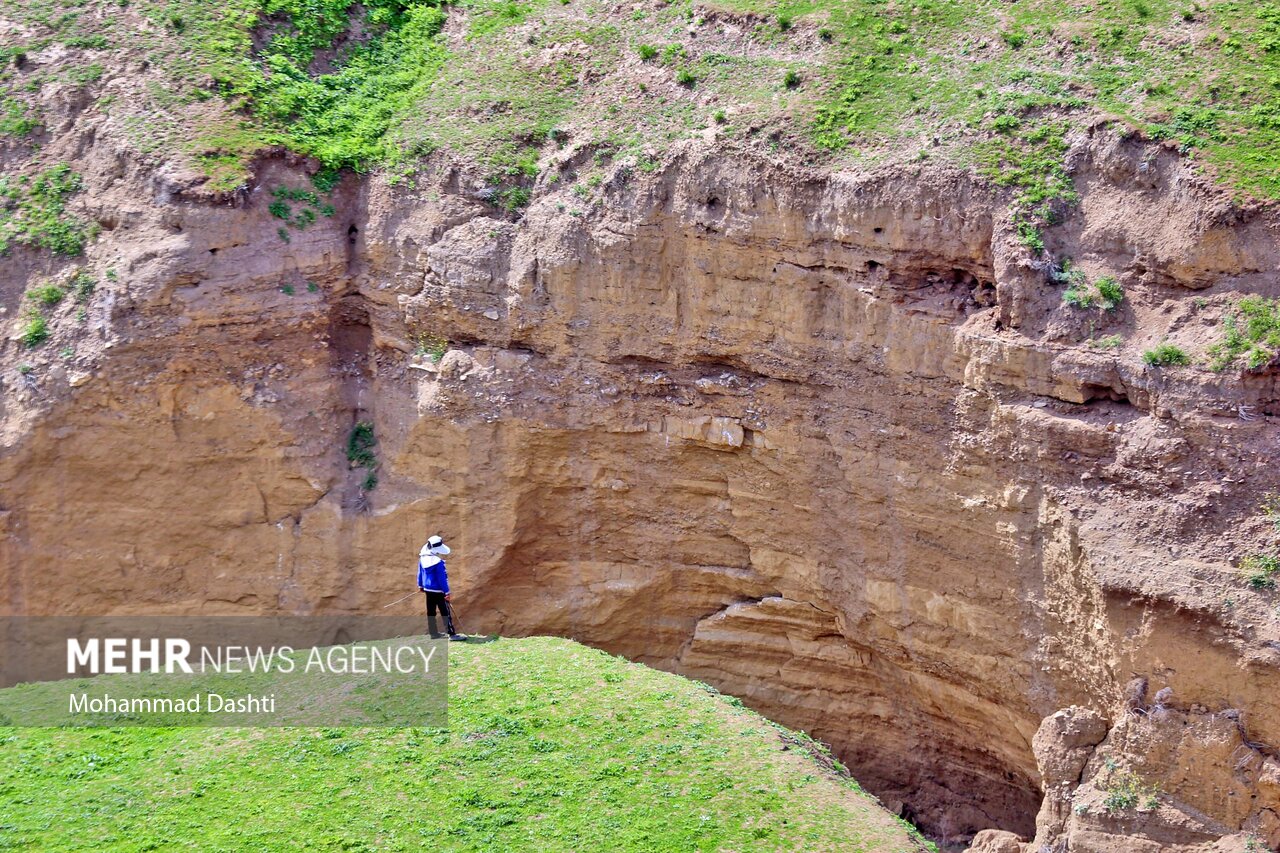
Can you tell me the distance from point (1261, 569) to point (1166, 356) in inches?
98.4

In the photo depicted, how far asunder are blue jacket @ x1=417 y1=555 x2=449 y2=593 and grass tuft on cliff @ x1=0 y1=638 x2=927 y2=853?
1.18 metres

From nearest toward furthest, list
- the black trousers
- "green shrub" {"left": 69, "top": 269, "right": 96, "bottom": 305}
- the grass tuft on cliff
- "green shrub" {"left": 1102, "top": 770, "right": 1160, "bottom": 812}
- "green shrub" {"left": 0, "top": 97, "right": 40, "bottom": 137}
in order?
the grass tuft on cliff < "green shrub" {"left": 1102, "top": 770, "right": 1160, "bottom": 812} < the black trousers < "green shrub" {"left": 69, "top": 269, "right": 96, "bottom": 305} < "green shrub" {"left": 0, "top": 97, "right": 40, "bottom": 137}

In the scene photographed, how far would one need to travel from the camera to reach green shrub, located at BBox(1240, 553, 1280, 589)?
14.8m

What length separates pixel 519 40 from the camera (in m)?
21.5

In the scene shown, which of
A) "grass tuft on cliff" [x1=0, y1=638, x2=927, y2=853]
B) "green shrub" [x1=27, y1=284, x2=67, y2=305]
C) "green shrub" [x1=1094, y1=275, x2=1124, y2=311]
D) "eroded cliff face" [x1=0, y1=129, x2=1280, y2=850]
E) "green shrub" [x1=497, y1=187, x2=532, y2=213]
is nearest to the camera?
"grass tuft on cliff" [x1=0, y1=638, x2=927, y2=853]

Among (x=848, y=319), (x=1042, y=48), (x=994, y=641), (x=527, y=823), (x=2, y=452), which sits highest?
(x=1042, y=48)

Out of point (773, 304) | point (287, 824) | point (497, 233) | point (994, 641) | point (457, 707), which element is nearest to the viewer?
point (287, 824)

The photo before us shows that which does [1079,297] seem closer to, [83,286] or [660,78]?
[660,78]

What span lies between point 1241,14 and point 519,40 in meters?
10.1

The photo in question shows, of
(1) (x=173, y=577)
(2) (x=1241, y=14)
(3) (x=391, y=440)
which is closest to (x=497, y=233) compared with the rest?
(3) (x=391, y=440)

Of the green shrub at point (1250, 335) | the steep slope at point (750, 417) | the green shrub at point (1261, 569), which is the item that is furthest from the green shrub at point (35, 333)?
the green shrub at point (1261, 569)

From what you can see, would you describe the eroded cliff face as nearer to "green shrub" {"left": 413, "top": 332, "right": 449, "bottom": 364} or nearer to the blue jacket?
"green shrub" {"left": 413, "top": 332, "right": 449, "bottom": 364}

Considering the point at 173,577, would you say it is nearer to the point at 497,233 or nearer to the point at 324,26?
the point at 497,233

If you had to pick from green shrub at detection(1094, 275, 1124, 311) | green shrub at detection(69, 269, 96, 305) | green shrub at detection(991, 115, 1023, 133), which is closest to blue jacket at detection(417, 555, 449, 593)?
green shrub at detection(69, 269, 96, 305)
